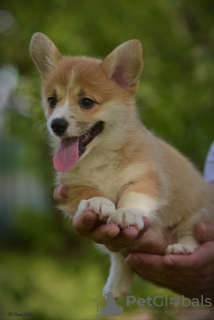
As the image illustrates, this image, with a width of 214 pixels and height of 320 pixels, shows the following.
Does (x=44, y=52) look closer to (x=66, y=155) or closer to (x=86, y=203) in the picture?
(x=66, y=155)

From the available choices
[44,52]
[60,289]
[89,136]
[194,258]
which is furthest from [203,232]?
[60,289]

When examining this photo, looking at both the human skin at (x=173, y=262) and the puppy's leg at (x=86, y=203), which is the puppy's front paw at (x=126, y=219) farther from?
the human skin at (x=173, y=262)

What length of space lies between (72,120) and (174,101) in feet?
8.32

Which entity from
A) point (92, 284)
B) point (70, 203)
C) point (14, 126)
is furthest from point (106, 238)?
point (92, 284)

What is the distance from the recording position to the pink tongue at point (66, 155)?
9.09 ft

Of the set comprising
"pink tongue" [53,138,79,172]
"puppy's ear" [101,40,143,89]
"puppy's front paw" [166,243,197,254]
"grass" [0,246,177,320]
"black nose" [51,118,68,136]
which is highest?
"puppy's ear" [101,40,143,89]

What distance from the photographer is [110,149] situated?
119 inches

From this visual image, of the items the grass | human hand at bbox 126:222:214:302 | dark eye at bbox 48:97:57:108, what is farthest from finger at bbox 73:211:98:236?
the grass

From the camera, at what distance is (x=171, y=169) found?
130 inches

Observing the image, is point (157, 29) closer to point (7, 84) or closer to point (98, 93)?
point (7, 84)

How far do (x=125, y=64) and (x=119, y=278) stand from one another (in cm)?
164

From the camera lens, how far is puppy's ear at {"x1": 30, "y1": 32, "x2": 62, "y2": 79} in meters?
3.14

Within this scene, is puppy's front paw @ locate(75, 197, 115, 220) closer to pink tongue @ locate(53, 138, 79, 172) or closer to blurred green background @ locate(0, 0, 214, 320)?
pink tongue @ locate(53, 138, 79, 172)

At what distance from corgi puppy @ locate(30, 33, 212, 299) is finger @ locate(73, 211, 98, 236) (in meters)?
0.04
